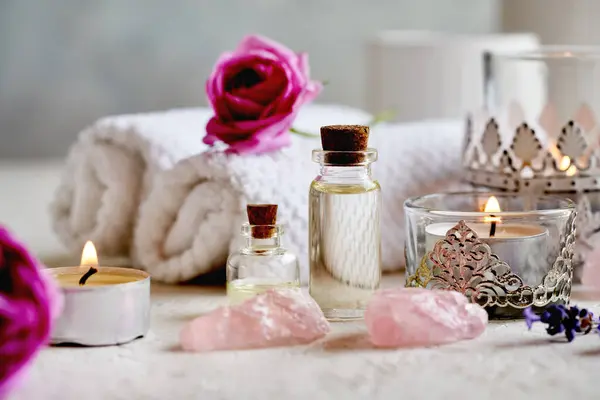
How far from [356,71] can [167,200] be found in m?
1.35

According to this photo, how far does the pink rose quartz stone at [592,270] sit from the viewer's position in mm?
783

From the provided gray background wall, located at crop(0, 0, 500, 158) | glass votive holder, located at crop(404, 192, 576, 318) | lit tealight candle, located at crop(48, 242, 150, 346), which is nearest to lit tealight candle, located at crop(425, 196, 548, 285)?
glass votive holder, located at crop(404, 192, 576, 318)

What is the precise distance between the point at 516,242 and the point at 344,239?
0.42 feet

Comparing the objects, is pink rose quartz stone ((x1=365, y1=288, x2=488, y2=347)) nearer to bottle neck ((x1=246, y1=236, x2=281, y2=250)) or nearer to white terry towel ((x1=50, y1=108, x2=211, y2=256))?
bottle neck ((x1=246, y1=236, x2=281, y2=250))

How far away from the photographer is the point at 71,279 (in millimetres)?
688

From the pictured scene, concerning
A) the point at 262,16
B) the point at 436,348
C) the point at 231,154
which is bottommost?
the point at 436,348

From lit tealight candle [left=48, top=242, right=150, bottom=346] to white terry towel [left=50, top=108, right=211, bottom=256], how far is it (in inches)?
9.2

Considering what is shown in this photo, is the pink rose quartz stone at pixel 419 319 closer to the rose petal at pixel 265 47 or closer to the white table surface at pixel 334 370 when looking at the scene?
the white table surface at pixel 334 370

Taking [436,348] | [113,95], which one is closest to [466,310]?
[436,348]

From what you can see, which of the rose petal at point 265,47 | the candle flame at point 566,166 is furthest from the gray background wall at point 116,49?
the candle flame at point 566,166

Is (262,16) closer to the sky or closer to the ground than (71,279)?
closer to the sky

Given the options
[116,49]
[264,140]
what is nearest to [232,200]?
[264,140]

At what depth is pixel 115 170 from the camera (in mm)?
906

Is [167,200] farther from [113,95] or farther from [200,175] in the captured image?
[113,95]
